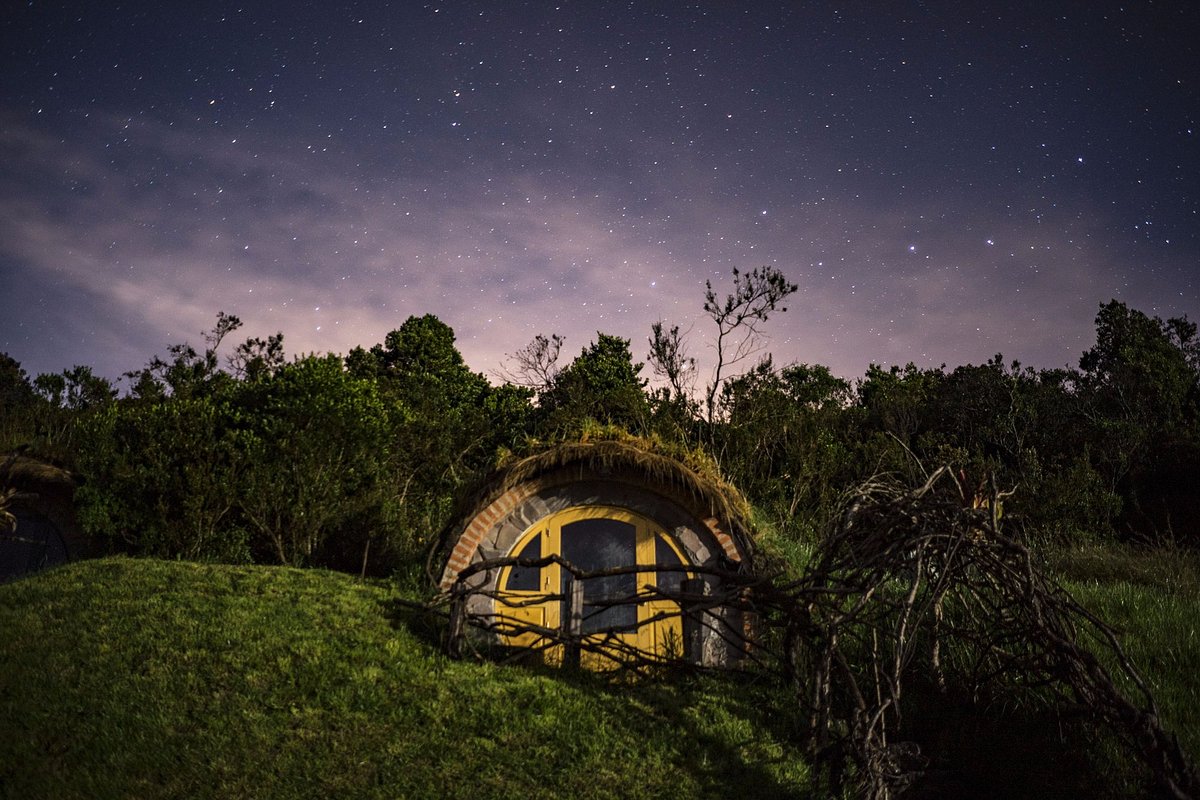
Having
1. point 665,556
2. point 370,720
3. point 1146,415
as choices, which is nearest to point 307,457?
point 665,556

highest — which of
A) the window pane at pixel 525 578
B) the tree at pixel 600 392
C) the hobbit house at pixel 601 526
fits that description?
the tree at pixel 600 392

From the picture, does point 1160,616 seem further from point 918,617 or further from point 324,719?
point 324,719

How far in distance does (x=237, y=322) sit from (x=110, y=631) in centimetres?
2328

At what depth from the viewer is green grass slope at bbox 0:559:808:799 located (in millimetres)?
4844

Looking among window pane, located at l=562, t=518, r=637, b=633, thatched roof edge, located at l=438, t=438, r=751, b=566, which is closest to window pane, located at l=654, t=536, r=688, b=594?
window pane, located at l=562, t=518, r=637, b=633

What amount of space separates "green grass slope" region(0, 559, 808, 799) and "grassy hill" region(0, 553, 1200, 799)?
0.02m

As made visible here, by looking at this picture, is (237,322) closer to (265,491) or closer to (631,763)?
(265,491)

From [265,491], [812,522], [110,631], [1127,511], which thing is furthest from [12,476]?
[1127,511]

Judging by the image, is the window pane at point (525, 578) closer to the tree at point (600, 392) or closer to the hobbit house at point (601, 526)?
the hobbit house at point (601, 526)

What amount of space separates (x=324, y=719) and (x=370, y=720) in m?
0.38

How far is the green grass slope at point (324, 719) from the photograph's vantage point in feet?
15.9

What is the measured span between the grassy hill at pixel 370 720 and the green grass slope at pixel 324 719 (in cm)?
2

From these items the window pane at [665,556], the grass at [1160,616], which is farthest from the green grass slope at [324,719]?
the grass at [1160,616]

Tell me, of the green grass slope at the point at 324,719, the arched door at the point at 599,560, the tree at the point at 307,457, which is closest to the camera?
the green grass slope at the point at 324,719
